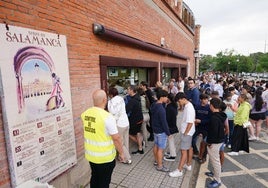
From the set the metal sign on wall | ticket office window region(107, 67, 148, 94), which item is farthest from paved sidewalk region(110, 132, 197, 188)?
ticket office window region(107, 67, 148, 94)

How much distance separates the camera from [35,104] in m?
2.71

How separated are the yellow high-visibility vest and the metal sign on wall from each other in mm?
658

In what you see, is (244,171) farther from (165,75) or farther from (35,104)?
(165,75)

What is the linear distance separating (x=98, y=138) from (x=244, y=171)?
3772 mm

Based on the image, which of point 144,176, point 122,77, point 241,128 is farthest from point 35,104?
point 241,128

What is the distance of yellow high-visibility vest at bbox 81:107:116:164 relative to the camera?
2.67 m

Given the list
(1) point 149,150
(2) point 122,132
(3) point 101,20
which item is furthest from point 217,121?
(3) point 101,20

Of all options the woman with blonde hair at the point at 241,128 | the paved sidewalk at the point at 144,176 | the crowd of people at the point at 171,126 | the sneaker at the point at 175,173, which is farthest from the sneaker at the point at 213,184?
the woman with blonde hair at the point at 241,128

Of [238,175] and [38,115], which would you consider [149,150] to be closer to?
[238,175]

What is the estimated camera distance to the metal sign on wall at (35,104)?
2332 mm

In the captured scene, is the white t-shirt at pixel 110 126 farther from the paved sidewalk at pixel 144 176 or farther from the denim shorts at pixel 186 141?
the denim shorts at pixel 186 141

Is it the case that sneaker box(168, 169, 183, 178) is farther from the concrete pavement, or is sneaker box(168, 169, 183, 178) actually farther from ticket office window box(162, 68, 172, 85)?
ticket office window box(162, 68, 172, 85)

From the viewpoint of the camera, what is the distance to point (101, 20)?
4453mm

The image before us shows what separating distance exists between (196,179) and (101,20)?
4.27m
